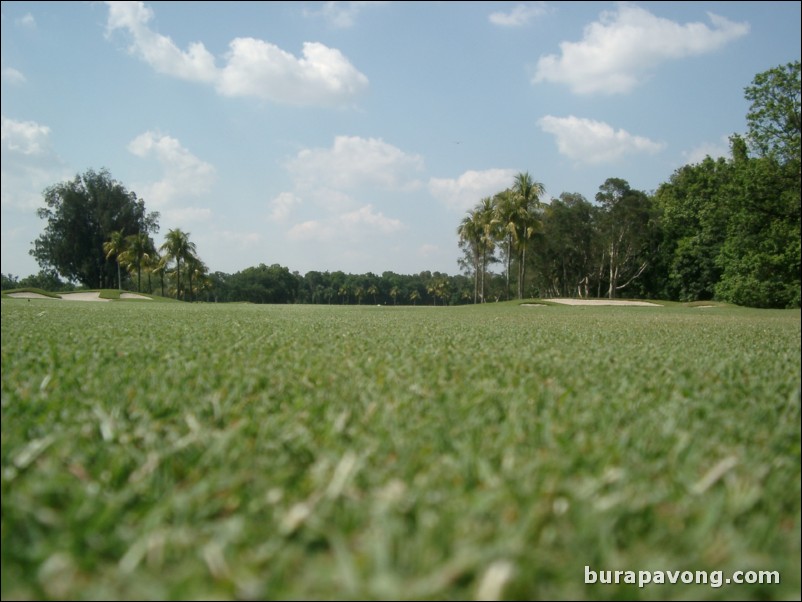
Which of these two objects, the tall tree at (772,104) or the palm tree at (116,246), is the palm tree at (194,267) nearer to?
the palm tree at (116,246)

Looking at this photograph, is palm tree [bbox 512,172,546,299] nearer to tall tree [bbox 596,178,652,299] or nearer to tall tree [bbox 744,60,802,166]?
tall tree [bbox 596,178,652,299]

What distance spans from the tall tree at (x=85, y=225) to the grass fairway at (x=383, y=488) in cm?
5078

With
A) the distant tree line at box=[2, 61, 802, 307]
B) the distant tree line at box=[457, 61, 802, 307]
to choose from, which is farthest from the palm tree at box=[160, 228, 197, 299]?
the distant tree line at box=[457, 61, 802, 307]

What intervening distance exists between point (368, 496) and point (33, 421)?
27.0 inches

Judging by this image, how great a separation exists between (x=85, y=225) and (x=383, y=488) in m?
52.6

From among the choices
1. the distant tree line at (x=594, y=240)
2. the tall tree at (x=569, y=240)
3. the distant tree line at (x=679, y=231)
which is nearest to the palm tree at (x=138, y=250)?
the distant tree line at (x=594, y=240)

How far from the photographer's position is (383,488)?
71 cm

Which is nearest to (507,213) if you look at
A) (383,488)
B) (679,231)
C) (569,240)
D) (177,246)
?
(569,240)

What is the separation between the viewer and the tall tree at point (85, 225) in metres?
44.9

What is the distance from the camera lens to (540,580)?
1.81 feet

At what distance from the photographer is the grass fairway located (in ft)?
1.78

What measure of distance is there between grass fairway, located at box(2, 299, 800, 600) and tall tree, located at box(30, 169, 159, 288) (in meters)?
50.8

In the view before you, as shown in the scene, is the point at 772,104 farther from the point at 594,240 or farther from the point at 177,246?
the point at 177,246

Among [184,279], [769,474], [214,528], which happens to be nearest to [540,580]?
[214,528]
